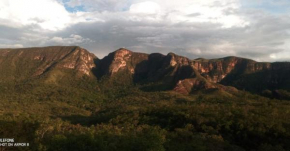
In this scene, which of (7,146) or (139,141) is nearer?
(7,146)

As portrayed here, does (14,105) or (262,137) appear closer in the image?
(262,137)

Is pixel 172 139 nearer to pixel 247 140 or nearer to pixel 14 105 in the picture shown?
pixel 247 140

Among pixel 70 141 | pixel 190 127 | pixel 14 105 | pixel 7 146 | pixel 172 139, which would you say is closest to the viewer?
pixel 7 146

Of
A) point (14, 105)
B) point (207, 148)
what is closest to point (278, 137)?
point (207, 148)

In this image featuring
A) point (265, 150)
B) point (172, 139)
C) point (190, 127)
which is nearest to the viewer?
point (265, 150)

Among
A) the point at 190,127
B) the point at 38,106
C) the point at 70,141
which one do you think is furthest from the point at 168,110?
the point at 38,106

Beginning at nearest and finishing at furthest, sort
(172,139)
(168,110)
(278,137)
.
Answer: (172,139) < (278,137) < (168,110)

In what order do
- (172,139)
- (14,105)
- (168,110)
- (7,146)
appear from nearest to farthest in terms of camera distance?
(7,146), (172,139), (168,110), (14,105)

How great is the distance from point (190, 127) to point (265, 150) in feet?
126

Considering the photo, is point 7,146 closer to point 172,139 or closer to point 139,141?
point 139,141

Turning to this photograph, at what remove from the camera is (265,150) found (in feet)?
217

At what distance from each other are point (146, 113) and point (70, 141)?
81361mm

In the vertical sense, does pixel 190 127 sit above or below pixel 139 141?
Result: below

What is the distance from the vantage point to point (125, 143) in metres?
63.5
